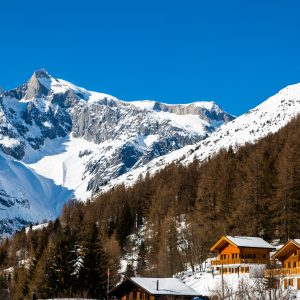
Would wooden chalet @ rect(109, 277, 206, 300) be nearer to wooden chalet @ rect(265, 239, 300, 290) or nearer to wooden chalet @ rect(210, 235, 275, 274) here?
wooden chalet @ rect(265, 239, 300, 290)

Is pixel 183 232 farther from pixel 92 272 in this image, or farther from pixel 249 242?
pixel 92 272

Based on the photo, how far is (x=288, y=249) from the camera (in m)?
90.2

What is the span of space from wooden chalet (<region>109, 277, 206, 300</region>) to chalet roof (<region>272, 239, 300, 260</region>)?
1292 centimetres

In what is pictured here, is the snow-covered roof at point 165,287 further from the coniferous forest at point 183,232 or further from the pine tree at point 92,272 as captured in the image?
the pine tree at point 92,272

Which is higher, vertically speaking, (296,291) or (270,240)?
(270,240)

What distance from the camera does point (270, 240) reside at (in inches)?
4488

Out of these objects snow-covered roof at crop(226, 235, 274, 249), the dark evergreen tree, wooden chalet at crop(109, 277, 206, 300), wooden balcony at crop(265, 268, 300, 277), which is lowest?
wooden chalet at crop(109, 277, 206, 300)

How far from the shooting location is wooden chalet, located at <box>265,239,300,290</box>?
3351 inches

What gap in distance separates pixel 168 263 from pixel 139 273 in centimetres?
866

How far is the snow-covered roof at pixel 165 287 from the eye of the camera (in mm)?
83950

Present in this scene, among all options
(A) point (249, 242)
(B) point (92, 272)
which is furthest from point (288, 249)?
Result: (B) point (92, 272)

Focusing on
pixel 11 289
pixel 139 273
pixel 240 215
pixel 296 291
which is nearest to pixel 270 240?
pixel 240 215

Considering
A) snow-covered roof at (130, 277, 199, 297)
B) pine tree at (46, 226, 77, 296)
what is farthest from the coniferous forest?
snow-covered roof at (130, 277, 199, 297)

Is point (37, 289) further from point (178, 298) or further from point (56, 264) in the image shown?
point (178, 298)
